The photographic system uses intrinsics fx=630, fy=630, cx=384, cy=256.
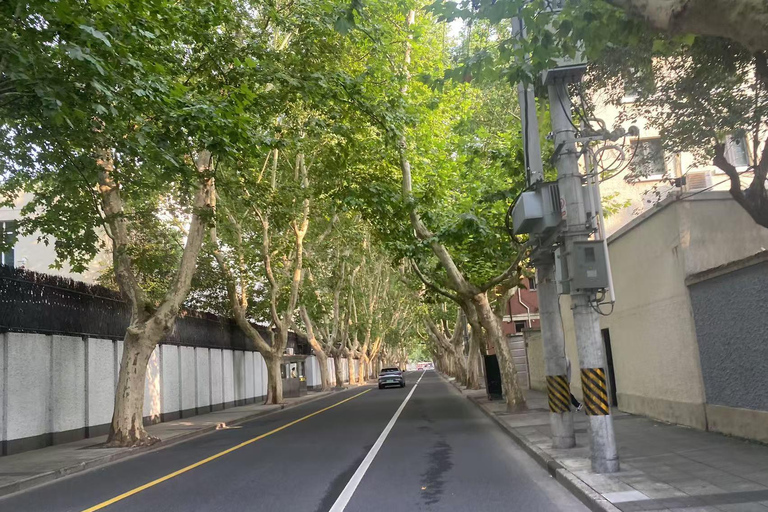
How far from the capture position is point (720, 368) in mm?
10219

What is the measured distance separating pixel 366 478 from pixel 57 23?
303 inches

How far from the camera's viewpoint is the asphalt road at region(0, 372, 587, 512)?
743 centimetres

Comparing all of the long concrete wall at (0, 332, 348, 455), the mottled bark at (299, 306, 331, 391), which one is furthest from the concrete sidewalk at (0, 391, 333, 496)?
the mottled bark at (299, 306, 331, 391)

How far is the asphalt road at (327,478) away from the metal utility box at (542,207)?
359 centimetres

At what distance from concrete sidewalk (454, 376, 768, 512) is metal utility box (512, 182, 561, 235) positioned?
343cm

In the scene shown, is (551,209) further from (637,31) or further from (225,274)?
(225,274)

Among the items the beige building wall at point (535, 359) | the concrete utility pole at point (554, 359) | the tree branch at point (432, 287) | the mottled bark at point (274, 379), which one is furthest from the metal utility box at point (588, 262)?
the mottled bark at point (274, 379)

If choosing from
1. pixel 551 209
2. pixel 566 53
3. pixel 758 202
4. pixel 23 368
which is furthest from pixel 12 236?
pixel 758 202

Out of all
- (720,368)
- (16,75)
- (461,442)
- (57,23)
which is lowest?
(461,442)

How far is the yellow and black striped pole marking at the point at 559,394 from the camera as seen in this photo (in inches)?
398

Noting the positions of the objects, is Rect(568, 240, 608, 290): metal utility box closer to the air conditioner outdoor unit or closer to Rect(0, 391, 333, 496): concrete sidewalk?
Rect(0, 391, 333, 496): concrete sidewalk

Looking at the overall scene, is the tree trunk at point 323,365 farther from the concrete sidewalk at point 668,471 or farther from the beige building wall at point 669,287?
the concrete sidewalk at point 668,471

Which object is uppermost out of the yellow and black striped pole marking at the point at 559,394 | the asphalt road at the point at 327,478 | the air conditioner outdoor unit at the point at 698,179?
the air conditioner outdoor unit at the point at 698,179

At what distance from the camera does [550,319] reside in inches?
429
